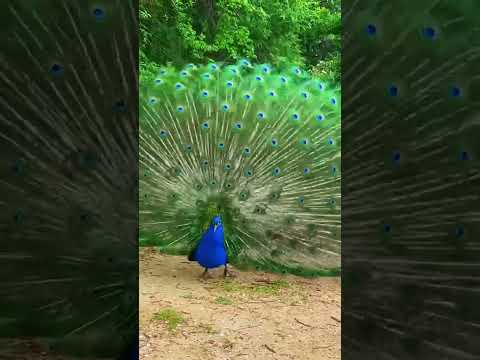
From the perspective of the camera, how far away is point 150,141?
4.24m

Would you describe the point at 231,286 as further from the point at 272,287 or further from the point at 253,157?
the point at 253,157

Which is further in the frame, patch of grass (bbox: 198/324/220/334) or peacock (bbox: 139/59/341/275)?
peacock (bbox: 139/59/341/275)

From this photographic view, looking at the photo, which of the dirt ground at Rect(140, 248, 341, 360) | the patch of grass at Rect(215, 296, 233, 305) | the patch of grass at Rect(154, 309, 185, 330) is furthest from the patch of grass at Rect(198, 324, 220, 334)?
the patch of grass at Rect(215, 296, 233, 305)

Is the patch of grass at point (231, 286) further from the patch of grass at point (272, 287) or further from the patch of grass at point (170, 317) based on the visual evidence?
the patch of grass at point (170, 317)

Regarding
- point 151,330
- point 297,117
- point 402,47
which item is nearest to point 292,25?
point 297,117

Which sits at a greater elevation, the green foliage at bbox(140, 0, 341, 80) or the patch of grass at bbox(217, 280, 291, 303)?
the green foliage at bbox(140, 0, 341, 80)

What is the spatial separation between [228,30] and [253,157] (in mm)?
2475

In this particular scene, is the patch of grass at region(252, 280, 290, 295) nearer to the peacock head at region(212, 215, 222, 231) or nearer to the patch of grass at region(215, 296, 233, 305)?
the patch of grass at region(215, 296, 233, 305)

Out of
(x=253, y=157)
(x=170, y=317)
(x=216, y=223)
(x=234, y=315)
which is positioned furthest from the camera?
(x=253, y=157)

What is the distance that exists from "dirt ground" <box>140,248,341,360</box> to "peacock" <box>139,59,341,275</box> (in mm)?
264

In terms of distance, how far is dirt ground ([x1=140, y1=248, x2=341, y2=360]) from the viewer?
285cm

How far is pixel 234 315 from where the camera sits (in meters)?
3.45

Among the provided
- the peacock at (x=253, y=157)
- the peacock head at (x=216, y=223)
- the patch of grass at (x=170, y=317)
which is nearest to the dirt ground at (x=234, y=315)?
the patch of grass at (x=170, y=317)

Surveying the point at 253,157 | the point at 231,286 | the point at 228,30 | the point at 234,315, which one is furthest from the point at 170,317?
the point at 228,30
